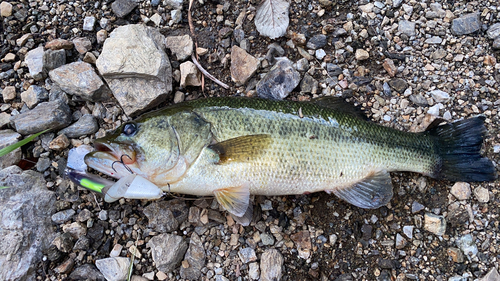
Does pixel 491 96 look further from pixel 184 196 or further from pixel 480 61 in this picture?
pixel 184 196

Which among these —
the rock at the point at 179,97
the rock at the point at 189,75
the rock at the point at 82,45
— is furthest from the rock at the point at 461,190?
the rock at the point at 82,45

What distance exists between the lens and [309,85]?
4.30 meters

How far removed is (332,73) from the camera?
14.4 ft

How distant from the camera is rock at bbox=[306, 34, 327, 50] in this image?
14.6 feet

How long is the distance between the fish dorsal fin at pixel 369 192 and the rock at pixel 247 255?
1134 mm

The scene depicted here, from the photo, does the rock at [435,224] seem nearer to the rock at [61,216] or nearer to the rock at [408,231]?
the rock at [408,231]

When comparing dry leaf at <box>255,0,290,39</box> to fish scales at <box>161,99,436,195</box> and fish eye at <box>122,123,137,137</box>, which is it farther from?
fish eye at <box>122,123,137,137</box>

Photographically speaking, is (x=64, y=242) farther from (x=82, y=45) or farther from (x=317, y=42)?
(x=317, y=42)

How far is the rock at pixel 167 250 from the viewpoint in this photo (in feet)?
11.9

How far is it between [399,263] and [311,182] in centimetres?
137

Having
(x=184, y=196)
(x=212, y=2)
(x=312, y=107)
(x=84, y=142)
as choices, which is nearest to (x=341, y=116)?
(x=312, y=107)

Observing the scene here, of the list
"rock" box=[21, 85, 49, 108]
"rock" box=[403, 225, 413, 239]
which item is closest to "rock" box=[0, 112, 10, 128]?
"rock" box=[21, 85, 49, 108]

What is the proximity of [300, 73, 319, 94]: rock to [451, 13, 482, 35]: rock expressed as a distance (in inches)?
80.0

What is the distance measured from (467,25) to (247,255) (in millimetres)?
4078
